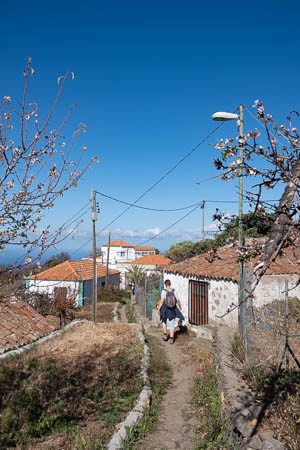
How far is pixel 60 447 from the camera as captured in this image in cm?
448

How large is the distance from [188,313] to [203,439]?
383 inches

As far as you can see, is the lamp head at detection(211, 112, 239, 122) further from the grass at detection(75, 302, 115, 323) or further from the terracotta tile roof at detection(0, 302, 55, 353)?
the grass at detection(75, 302, 115, 323)

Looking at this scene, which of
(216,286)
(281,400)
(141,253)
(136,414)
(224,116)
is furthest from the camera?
(141,253)

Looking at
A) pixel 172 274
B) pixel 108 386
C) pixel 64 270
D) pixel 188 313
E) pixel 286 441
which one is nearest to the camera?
pixel 286 441

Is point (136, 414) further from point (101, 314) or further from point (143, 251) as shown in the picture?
point (143, 251)

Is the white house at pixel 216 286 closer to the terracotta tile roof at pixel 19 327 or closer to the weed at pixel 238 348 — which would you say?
the weed at pixel 238 348

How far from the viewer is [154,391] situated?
661 centimetres

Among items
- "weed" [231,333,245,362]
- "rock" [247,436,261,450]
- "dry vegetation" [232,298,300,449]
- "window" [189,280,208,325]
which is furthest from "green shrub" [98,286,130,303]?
"rock" [247,436,261,450]

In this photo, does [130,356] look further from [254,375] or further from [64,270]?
[64,270]

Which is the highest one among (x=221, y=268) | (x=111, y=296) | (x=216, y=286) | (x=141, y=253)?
(x=141, y=253)

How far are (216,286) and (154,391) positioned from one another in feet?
21.2

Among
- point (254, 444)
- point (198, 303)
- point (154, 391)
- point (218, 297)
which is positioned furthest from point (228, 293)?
point (254, 444)

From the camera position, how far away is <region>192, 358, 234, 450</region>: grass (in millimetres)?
4457

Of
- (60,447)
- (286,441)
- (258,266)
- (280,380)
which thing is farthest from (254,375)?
(258,266)
